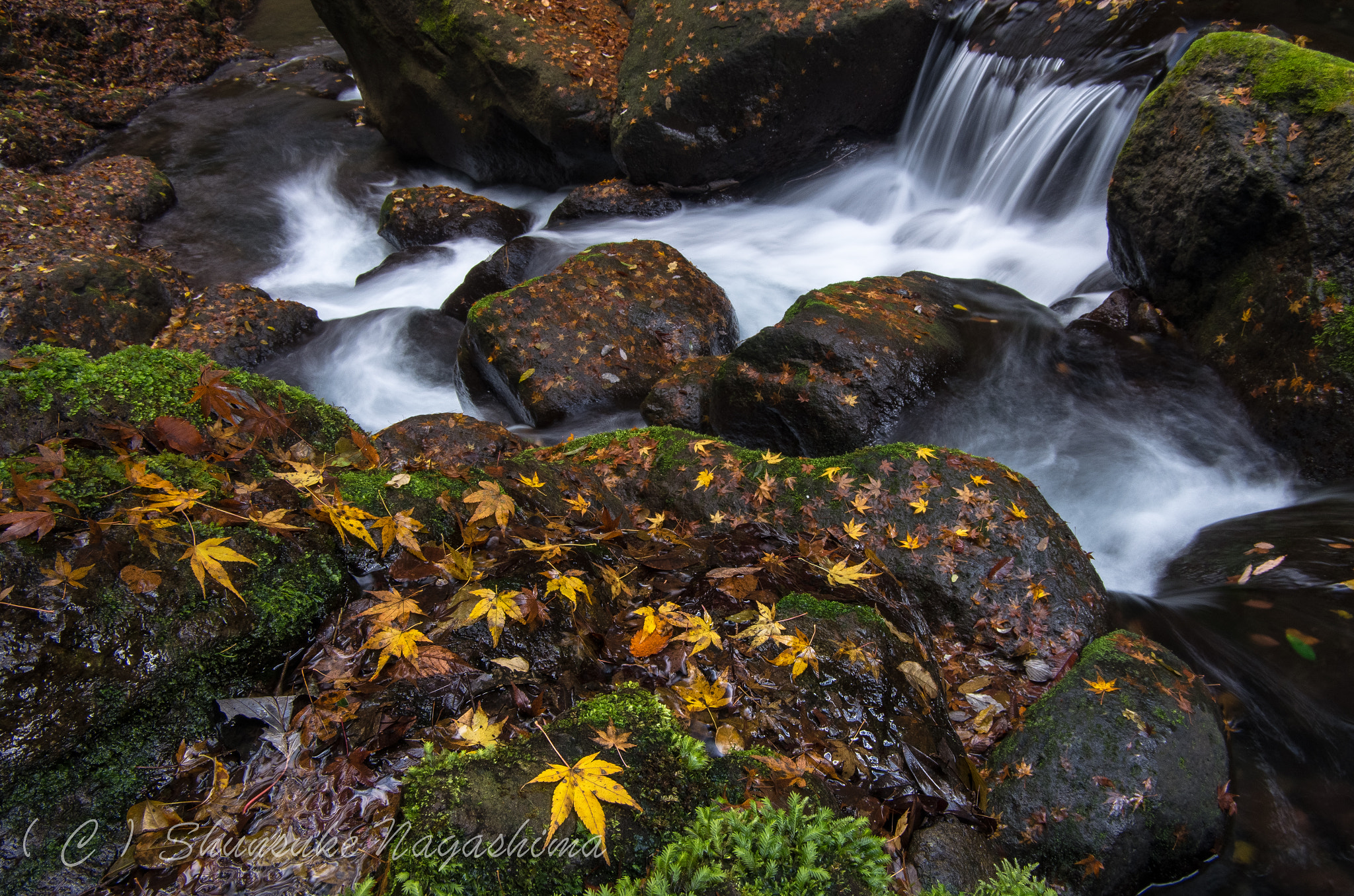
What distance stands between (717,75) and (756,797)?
9513 mm

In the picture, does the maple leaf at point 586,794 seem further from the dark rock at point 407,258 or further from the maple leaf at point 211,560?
the dark rock at point 407,258

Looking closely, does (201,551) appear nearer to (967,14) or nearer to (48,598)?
(48,598)

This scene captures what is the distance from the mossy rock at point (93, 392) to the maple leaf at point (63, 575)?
27.2 inches

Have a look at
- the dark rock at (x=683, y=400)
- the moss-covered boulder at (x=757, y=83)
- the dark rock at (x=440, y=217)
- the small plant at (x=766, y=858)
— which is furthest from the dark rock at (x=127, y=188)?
the small plant at (x=766, y=858)

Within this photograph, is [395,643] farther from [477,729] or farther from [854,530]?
[854,530]

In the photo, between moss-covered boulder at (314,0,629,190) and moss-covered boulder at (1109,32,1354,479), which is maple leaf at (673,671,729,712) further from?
moss-covered boulder at (314,0,629,190)

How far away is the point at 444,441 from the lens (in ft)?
15.8

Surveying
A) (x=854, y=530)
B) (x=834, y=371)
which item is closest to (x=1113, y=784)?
(x=854, y=530)

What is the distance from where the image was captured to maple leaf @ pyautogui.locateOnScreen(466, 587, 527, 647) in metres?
2.19

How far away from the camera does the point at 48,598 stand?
1.77 m

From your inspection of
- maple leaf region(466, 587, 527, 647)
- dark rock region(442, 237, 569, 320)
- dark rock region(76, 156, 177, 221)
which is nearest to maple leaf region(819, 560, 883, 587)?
maple leaf region(466, 587, 527, 647)

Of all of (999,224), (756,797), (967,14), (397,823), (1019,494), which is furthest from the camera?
(967,14)

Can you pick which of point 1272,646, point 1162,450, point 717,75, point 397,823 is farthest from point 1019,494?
point 717,75

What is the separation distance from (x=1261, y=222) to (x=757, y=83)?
20.9 ft
